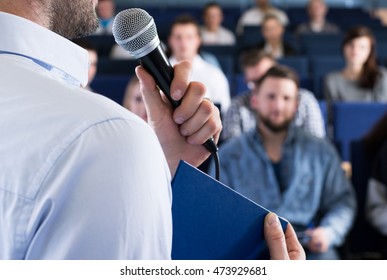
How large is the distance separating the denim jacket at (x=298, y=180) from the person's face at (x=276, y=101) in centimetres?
7

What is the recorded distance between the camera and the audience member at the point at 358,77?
426 centimetres

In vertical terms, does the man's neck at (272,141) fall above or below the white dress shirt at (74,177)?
below

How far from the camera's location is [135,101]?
3.03 metres

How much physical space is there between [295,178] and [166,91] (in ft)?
5.31

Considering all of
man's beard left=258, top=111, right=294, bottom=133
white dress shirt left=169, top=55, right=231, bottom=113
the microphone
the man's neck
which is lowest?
white dress shirt left=169, top=55, right=231, bottom=113

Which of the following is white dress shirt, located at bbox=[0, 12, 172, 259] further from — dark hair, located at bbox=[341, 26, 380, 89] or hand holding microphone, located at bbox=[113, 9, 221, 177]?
dark hair, located at bbox=[341, 26, 380, 89]

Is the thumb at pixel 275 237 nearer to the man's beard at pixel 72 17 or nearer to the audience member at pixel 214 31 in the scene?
the man's beard at pixel 72 17

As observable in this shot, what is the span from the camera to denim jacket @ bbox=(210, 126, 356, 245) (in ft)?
7.73

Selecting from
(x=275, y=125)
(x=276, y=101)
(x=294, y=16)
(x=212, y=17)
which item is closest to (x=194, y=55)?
(x=276, y=101)

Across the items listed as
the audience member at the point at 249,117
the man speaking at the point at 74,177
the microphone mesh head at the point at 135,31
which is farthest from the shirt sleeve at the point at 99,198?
the audience member at the point at 249,117

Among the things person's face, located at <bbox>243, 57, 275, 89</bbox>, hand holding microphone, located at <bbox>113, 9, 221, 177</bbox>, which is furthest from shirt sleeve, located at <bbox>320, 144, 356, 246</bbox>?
hand holding microphone, located at <bbox>113, 9, 221, 177</bbox>

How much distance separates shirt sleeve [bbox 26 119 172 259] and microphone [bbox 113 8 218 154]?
0.28m

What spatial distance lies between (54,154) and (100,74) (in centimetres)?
419

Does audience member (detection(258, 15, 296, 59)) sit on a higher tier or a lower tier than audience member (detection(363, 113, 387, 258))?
lower
